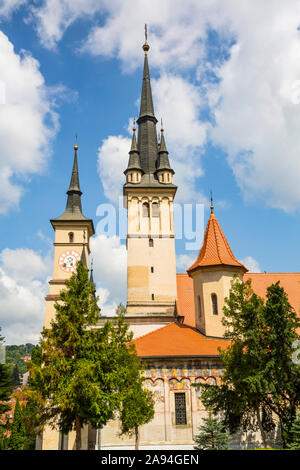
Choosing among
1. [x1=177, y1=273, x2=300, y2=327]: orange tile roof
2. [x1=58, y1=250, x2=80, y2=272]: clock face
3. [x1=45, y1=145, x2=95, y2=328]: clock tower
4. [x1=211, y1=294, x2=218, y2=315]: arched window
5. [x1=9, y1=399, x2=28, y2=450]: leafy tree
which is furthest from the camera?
[x1=9, y1=399, x2=28, y2=450]: leafy tree

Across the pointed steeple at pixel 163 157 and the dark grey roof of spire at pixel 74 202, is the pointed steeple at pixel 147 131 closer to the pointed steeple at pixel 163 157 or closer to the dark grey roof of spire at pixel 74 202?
the pointed steeple at pixel 163 157

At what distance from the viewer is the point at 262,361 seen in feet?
53.6

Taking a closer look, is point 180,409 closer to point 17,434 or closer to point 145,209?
point 145,209

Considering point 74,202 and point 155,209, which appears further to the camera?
point 74,202

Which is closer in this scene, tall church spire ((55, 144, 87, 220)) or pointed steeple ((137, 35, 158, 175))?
tall church spire ((55, 144, 87, 220))

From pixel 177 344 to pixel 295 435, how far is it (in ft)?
35.3

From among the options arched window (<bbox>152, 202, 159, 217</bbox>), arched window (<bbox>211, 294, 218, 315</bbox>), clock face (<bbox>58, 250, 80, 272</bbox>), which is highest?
arched window (<bbox>152, 202, 159, 217</bbox>)

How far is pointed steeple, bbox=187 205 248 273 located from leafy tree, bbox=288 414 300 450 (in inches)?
528

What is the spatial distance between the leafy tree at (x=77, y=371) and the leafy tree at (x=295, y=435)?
6.87 meters

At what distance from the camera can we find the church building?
22.7m

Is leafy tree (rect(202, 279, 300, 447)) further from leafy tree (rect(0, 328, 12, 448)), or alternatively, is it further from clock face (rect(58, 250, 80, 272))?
clock face (rect(58, 250, 80, 272))


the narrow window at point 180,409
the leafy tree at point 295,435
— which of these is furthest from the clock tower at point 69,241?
the leafy tree at point 295,435

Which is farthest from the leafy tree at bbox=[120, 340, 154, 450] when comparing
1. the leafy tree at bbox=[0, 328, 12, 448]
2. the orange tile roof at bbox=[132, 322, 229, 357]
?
the leafy tree at bbox=[0, 328, 12, 448]

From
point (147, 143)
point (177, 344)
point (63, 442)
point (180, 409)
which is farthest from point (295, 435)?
point (147, 143)
